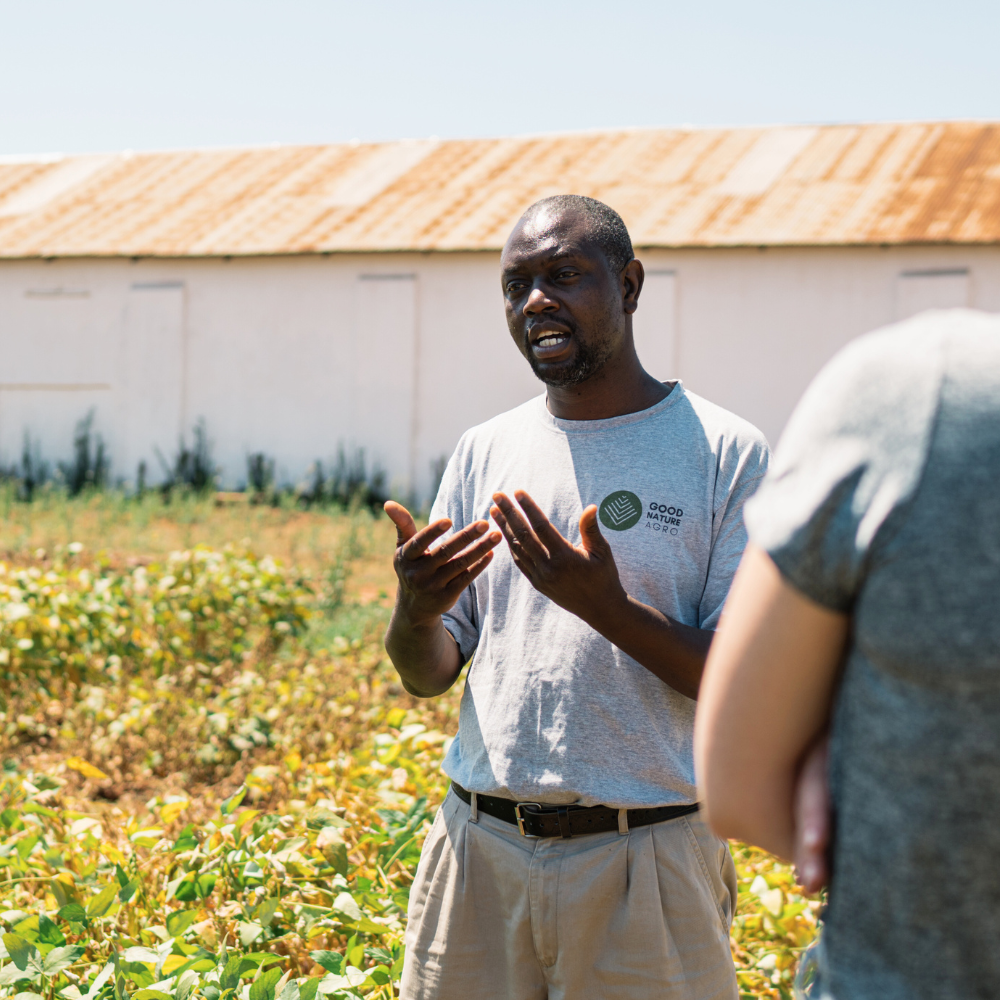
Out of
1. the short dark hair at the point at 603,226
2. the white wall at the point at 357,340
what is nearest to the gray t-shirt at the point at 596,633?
the short dark hair at the point at 603,226

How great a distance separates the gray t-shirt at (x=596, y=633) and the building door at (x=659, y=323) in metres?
11.1

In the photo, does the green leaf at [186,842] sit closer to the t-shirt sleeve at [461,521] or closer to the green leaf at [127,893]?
the green leaf at [127,893]

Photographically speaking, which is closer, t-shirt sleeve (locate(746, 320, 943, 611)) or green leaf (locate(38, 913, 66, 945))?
t-shirt sleeve (locate(746, 320, 943, 611))

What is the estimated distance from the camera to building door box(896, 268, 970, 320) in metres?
12.0

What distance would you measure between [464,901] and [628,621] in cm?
65

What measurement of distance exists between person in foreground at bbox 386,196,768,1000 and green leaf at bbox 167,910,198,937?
0.76m

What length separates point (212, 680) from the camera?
568cm

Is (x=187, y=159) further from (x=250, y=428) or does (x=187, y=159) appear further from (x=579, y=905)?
(x=579, y=905)

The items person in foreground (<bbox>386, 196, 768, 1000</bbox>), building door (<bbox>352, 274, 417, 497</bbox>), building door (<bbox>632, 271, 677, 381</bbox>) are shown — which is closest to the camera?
person in foreground (<bbox>386, 196, 768, 1000</bbox>)

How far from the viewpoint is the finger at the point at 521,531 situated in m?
1.79

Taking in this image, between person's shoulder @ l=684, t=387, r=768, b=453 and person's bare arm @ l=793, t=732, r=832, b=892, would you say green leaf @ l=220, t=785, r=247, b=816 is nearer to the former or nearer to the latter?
person's shoulder @ l=684, t=387, r=768, b=453

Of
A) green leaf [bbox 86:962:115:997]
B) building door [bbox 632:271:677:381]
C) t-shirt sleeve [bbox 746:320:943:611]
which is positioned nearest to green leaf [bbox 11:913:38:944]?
green leaf [bbox 86:962:115:997]

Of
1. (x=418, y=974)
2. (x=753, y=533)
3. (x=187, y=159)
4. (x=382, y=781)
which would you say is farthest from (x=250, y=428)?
(x=753, y=533)

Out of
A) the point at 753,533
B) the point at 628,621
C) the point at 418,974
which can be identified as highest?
the point at 753,533
